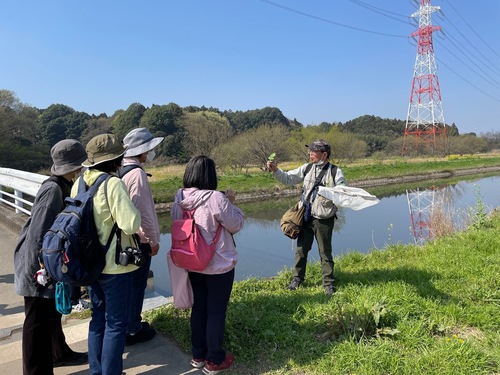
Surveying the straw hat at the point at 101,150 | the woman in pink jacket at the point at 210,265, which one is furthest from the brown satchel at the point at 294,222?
the straw hat at the point at 101,150

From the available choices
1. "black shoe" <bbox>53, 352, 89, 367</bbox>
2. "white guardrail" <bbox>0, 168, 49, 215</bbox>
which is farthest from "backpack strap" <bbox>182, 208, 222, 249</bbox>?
"white guardrail" <bbox>0, 168, 49, 215</bbox>

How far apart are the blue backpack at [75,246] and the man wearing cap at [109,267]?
5 cm

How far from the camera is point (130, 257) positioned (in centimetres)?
202

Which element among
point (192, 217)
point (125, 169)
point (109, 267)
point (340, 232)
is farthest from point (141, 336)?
point (340, 232)

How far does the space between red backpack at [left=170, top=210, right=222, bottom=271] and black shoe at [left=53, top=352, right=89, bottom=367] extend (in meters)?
0.98

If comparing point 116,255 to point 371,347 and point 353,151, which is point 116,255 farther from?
point 353,151

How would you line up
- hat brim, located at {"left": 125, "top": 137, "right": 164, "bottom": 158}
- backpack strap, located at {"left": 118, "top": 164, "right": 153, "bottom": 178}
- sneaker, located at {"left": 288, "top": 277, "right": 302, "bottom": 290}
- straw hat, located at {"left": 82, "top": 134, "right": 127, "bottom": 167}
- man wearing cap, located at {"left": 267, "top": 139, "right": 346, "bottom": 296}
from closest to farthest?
straw hat, located at {"left": 82, "top": 134, "right": 127, "bottom": 167} → backpack strap, located at {"left": 118, "top": 164, "right": 153, "bottom": 178} → hat brim, located at {"left": 125, "top": 137, "right": 164, "bottom": 158} → man wearing cap, located at {"left": 267, "top": 139, "right": 346, "bottom": 296} → sneaker, located at {"left": 288, "top": 277, "right": 302, "bottom": 290}

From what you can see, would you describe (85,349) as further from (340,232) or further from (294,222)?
(340,232)

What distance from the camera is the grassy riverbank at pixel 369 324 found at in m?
2.36

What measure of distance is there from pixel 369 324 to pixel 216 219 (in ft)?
4.81

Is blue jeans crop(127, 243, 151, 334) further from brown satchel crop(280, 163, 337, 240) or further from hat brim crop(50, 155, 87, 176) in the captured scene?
brown satchel crop(280, 163, 337, 240)

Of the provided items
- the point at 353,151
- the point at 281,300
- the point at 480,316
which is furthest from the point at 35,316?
the point at 353,151

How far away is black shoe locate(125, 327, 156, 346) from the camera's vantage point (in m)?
2.67

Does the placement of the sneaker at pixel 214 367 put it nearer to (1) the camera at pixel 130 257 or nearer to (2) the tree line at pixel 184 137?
(1) the camera at pixel 130 257
